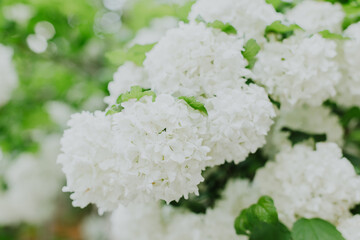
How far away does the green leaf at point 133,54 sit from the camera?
111 centimetres

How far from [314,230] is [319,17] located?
2.27 feet

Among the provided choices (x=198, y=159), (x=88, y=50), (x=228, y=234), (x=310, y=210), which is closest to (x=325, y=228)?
(x=310, y=210)

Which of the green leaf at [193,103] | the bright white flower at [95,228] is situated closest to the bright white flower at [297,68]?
the green leaf at [193,103]

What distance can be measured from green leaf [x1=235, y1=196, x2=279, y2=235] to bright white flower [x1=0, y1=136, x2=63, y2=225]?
1782 millimetres

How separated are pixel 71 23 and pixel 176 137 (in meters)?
1.66

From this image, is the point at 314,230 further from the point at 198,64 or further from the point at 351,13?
the point at 351,13

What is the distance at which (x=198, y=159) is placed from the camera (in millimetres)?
825

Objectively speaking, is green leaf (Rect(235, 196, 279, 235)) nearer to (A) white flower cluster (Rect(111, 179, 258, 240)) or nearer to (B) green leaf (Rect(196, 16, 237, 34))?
(A) white flower cluster (Rect(111, 179, 258, 240))

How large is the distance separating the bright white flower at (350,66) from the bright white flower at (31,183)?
2013 mm

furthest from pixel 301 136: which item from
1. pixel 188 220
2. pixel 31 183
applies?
pixel 31 183

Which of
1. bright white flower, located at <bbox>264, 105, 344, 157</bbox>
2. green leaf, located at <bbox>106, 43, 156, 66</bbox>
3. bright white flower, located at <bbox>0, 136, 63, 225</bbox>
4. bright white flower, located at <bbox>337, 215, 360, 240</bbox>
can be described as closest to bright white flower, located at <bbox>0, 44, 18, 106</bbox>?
bright white flower, located at <bbox>0, 136, 63, 225</bbox>

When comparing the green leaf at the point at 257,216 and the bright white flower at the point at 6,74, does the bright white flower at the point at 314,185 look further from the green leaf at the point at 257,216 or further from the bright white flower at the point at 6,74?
the bright white flower at the point at 6,74

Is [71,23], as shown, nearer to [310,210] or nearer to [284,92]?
[284,92]

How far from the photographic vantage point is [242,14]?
3.49 feet
